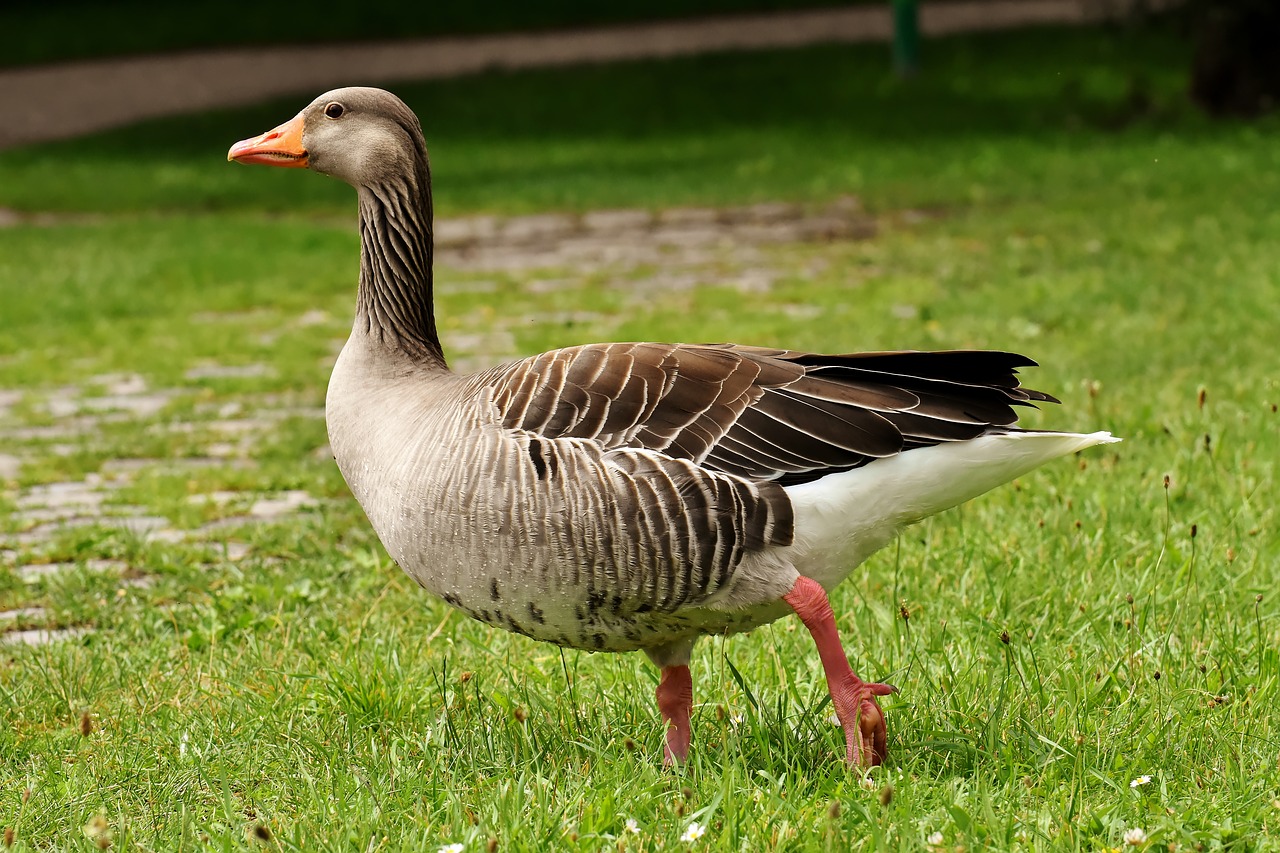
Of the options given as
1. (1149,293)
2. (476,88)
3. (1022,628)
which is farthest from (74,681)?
(476,88)

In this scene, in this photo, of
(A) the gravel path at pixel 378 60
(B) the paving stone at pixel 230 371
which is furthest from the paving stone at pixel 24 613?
(A) the gravel path at pixel 378 60

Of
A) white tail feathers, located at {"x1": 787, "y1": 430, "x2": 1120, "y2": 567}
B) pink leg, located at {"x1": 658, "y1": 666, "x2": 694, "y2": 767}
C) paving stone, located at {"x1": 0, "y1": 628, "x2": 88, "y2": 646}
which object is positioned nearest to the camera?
white tail feathers, located at {"x1": 787, "y1": 430, "x2": 1120, "y2": 567}

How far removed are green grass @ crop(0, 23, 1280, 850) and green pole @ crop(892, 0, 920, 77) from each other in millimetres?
12177

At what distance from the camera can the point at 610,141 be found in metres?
21.0

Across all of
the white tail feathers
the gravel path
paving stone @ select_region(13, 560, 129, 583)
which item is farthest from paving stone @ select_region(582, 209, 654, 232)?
the gravel path

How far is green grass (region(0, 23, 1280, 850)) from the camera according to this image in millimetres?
3189

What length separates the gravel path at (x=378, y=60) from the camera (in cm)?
2631

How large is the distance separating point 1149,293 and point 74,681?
7.12 meters

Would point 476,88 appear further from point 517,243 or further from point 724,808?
point 724,808

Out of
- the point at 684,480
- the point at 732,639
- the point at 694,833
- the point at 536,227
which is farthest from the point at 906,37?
the point at 694,833

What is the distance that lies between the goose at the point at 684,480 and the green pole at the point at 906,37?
21418 millimetres

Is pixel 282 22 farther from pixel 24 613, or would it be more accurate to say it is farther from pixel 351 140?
pixel 351 140

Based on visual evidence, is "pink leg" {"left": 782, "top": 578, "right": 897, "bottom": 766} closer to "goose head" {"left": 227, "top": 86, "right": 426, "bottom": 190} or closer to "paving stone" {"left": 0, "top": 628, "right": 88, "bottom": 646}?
"goose head" {"left": 227, "top": 86, "right": 426, "bottom": 190}

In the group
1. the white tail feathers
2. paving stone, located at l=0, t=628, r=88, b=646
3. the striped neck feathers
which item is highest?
the striped neck feathers
